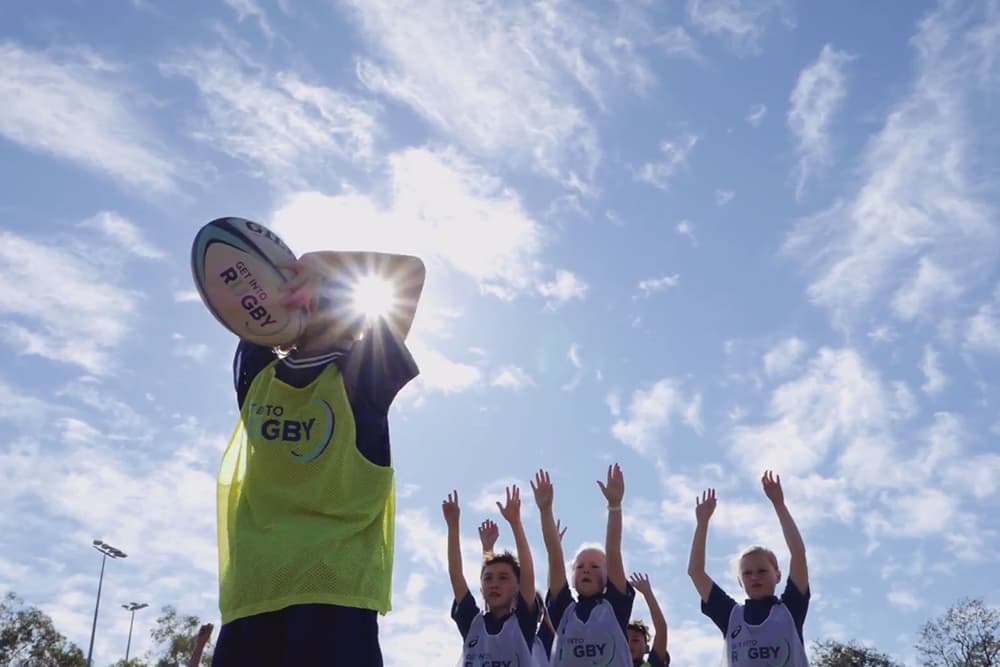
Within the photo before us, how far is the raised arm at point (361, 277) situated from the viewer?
154 inches

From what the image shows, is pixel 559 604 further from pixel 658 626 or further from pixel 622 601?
pixel 658 626

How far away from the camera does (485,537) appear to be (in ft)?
32.4

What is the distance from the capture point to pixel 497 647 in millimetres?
9391

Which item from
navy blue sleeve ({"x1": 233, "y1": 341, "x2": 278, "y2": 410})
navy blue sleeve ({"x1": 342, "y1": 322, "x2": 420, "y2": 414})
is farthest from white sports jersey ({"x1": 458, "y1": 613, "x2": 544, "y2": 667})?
navy blue sleeve ({"x1": 342, "y1": 322, "x2": 420, "y2": 414})

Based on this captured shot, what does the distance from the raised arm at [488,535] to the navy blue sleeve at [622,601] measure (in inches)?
50.2

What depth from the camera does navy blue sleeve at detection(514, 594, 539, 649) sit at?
368 inches

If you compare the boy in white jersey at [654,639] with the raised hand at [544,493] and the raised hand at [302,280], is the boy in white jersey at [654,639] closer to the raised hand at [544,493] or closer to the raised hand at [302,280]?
the raised hand at [544,493]

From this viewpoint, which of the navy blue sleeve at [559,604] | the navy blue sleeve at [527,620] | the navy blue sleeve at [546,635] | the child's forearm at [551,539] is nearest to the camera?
the child's forearm at [551,539]

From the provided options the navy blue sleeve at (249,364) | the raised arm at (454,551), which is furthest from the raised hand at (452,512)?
the navy blue sleeve at (249,364)

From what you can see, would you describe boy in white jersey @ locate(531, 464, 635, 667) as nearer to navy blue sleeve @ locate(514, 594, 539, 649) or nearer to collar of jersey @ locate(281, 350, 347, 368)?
navy blue sleeve @ locate(514, 594, 539, 649)

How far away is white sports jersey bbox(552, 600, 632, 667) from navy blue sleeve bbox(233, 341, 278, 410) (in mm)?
6121

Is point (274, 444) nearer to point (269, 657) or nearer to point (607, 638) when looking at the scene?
point (269, 657)

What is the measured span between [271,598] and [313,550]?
0.22 meters

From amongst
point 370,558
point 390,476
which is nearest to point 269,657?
point 370,558
